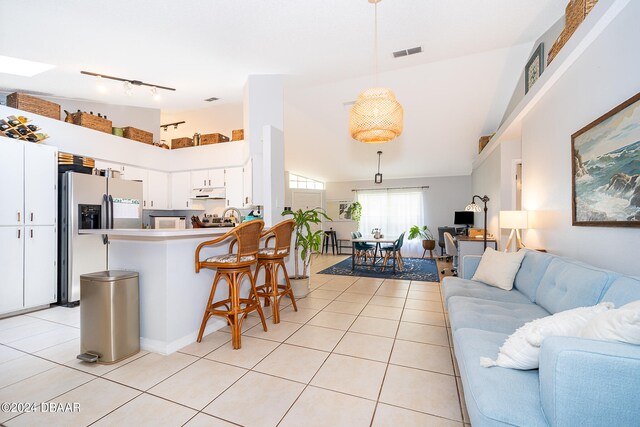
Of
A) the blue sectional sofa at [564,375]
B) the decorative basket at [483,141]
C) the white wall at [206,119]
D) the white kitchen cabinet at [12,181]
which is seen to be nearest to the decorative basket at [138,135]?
the white wall at [206,119]

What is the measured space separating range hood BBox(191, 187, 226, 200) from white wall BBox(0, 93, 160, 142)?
4.48 feet

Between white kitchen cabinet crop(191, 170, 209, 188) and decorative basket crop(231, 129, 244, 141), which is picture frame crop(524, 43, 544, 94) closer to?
decorative basket crop(231, 129, 244, 141)

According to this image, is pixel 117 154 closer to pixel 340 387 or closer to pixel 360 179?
pixel 340 387

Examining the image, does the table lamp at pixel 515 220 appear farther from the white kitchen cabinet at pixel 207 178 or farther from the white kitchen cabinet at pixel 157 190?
the white kitchen cabinet at pixel 157 190

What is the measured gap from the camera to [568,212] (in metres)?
2.46

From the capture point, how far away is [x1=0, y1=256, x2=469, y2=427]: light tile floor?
4.96 ft

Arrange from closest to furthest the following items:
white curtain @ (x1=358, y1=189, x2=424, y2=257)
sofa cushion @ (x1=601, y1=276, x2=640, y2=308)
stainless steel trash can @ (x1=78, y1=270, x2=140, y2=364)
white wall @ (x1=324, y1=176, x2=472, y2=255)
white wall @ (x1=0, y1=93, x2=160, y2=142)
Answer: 1. sofa cushion @ (x1=601, y1=276, x2=640, y2=308)
2. stainless steel trash can @ (x1=78, y1=270, x2=140, y2=364)
3. white wall @ (x1=0, y1=93, x2=160, y2=142)
4. white wall @ (x1=324, y1=176, x2=472, y2=255)
5. white curtain @ (x1=358, y1=189, x2=424, y2=257)

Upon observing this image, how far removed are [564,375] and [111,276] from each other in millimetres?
2716

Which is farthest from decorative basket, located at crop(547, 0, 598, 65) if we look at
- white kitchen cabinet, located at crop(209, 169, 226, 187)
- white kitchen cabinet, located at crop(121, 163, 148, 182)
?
white kitchen cabinet, located at crop(121, 163, 148, 182)

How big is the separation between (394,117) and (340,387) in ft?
8.04

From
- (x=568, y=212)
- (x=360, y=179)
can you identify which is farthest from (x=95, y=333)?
(x=360, y=179)

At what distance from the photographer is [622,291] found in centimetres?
133

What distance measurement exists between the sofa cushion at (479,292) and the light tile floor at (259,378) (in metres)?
0.43

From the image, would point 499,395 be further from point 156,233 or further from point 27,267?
point 27,267
